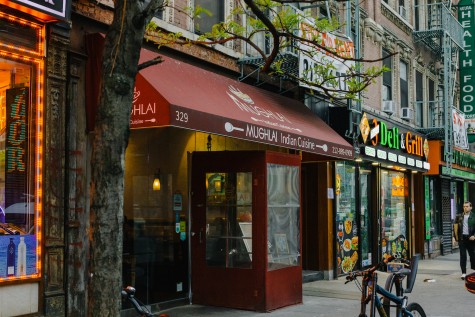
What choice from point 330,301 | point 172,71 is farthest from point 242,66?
point 330,301

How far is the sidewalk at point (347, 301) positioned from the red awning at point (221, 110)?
265cm

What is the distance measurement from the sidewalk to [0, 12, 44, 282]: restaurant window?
294 cm

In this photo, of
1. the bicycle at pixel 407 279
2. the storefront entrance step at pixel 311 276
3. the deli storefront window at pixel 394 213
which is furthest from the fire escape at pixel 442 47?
the bicycle at pixel 407 279

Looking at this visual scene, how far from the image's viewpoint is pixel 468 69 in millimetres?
24156

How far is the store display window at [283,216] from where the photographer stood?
10.2 meters

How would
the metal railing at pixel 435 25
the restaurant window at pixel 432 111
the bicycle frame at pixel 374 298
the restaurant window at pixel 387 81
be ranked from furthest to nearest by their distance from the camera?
1. the restaurant window at pixel 432 111
2. the metal railing at pixel 435 25
3. the restaurant window at pixel 387 81
4. the bicycle frame at pixel 374 298

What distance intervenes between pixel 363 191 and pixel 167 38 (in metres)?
9.36

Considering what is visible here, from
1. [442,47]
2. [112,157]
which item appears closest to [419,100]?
[442,47]

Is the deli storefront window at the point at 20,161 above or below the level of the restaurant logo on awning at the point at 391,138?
below

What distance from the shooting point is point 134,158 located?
9.62 metres

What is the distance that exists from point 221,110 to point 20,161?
295 cm

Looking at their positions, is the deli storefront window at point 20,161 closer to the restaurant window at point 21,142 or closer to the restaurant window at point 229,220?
the restaurant window at point 21,142

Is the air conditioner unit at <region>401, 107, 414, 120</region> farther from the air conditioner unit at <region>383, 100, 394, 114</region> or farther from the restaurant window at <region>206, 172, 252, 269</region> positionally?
the restaurant window at <region>206, 172, 252, 269</region>

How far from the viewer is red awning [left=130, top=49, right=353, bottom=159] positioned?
26.7 feet
